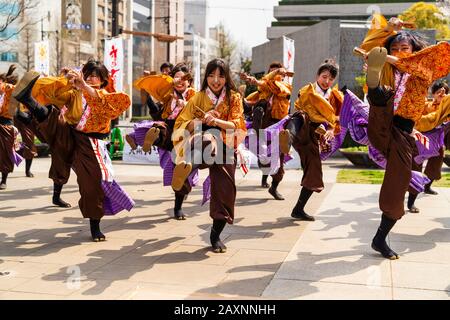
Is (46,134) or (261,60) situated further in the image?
(261,60)

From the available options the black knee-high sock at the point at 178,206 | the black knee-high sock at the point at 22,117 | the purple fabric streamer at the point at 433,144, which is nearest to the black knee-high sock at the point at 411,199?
the purple fabric streamer at the point at 433,144

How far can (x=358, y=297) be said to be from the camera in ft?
12.3

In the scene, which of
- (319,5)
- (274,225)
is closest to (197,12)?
(319,5)

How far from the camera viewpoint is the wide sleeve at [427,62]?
4531 mm

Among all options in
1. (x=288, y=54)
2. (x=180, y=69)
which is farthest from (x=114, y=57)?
(x=180, y=69)

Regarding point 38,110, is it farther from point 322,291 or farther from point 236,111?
point 322,291

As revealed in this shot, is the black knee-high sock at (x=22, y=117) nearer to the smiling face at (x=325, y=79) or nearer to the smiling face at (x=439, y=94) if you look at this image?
the smiling face at (x=325, y=79)

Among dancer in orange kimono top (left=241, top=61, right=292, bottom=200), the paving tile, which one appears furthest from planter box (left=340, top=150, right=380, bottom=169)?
the paving tile

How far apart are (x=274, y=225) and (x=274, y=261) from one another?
160cm

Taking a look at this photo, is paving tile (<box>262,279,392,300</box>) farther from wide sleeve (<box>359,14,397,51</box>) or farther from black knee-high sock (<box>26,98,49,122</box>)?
black knee-high sock (<box>26,98,49,122</box>)

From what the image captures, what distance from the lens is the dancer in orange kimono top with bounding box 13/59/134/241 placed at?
17.6ft

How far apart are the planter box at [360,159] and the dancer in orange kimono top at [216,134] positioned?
27.2 ft

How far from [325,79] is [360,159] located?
269 inches
